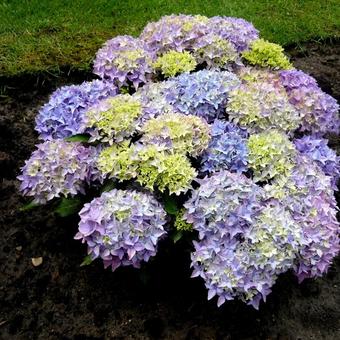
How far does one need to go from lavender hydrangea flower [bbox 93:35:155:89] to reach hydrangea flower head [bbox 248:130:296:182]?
0.86 m

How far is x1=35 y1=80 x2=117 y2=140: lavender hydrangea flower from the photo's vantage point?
3.07m

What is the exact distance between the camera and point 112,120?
9.27 ft

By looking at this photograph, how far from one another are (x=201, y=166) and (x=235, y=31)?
3.71 feet

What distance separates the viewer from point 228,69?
3.50m

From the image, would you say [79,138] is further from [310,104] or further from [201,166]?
[310,104]

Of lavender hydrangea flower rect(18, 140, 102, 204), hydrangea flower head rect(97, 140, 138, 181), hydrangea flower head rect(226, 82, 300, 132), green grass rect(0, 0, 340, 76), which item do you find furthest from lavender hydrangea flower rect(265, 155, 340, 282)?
green grass rect(0, 0, 340, 76)

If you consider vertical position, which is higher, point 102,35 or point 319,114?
point 319,114

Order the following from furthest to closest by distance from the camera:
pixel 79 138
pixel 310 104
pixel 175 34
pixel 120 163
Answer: pixel 175 34 < pixel 310 104 < pixel 79 138 < pixel 120 163

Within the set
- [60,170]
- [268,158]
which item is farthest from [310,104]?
[60,170]

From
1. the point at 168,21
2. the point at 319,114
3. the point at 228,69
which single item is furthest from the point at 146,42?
the point at 319,114

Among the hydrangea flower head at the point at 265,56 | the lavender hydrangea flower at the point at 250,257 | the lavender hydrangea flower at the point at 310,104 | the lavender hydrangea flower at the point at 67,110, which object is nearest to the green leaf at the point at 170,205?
the lavender hydrangea flower at the point at 250,257

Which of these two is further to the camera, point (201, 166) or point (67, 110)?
point (67, 110)

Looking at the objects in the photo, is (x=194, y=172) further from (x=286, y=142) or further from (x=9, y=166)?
(x=9, y=166)

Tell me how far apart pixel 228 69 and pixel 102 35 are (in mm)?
2204
